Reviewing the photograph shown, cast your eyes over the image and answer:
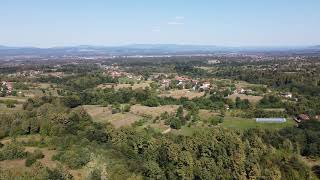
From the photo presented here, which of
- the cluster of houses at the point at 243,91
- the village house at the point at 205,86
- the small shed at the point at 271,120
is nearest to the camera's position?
the small shed at the point at 271,120

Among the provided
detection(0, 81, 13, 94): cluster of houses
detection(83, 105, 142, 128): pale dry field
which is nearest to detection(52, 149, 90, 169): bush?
detection(83, 105, 142, 128): pale dry field

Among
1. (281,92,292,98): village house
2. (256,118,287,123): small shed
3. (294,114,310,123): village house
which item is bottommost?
(281,92,292,98): village house

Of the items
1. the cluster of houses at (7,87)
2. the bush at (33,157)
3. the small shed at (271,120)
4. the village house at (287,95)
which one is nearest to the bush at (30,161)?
the bush at (33,157)

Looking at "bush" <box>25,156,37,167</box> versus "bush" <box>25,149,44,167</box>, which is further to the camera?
"bush" <box>25,149,44,167</box>

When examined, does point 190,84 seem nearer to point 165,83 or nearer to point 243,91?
point 165,83

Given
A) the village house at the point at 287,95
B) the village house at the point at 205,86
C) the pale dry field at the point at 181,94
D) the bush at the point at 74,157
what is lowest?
the pale dry field at the point at 181,94

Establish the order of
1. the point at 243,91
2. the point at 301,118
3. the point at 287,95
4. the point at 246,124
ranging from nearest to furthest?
the point at 246,124 < the point at 301,118 < the point at 287,95 < the point at 243,91

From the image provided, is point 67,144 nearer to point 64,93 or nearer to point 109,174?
point 109,174

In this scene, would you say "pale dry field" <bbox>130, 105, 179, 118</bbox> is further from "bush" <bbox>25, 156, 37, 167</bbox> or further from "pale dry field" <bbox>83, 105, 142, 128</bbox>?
"bush" <bbox>25, 156, 37, 167</bbox>

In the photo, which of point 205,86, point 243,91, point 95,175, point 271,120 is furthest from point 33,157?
point 205,86

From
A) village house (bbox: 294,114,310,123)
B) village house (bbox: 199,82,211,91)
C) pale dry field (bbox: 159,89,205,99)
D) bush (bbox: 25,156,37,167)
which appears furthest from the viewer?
village house (bbox: 199,82,211,91)

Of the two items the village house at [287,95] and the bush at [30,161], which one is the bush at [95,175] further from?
the village house at [287,95]

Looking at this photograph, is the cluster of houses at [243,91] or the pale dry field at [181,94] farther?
the cluster of houses at [243,91]

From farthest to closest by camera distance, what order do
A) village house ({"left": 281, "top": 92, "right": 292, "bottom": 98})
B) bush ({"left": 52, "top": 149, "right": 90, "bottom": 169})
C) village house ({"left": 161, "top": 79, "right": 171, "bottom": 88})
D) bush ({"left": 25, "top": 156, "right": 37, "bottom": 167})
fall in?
village house ({"left": 161, "top": 79, "right": 171, "bottom": 88}) < village house ({"left": 281, "top": 92, "right": 292, "bottom": 98}) < bush ({"left": 25, "top": 156, "right": 37, "bottom": 167}) < bush ({"left": 52, "top": 149, "right": 90, "bottom": 169})
